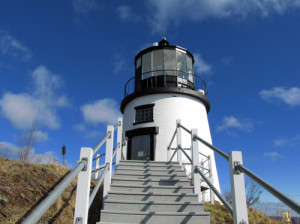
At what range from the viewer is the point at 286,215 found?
18.5 ft

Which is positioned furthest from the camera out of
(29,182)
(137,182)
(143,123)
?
(143,123)

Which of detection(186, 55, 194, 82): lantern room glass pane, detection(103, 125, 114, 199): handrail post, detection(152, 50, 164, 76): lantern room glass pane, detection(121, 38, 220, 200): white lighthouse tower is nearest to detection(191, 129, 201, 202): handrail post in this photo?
detection(103, 125, 114, 199): handrail post

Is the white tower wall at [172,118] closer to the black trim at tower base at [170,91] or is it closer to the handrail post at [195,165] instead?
the black trim at tower base at [170,91]

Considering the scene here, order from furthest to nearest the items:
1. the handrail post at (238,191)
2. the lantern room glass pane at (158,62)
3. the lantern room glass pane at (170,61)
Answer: the lantern room glass pane at (158,62) → the lantern room glass pane at (170,61) → the handrail post at (238,191)

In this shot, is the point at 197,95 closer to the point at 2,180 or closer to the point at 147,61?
the point at 147,61

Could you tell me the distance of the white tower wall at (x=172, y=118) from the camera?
10.3 metres

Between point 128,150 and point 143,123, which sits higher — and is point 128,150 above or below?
below

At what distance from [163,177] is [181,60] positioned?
7.85 meters

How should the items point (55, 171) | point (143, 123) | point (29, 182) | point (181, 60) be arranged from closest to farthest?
1. point (29, 182)
2. point (55, 171)
3. point (143, 123)
4. point (181, 60)

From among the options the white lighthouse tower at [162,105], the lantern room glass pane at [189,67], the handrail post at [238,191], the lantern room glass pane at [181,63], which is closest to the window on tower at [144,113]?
the white lighthouse tower at [162,105]

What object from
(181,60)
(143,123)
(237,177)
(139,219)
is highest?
(181,60)

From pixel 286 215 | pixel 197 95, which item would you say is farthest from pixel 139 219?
pixel 197 95

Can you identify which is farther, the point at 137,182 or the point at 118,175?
the point at 118,175

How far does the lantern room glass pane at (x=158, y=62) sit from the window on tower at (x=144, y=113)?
1.83 metres
